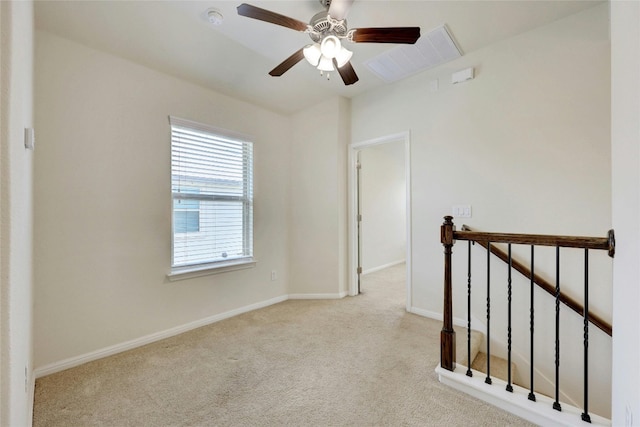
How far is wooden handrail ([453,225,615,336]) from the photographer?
130cm

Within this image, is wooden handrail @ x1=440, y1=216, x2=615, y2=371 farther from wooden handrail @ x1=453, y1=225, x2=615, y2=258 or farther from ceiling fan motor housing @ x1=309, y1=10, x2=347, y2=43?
ceiling fan motor housing @ x1=309, y1=10, x2=347, y2=43

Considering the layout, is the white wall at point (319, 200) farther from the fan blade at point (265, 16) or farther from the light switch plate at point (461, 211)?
the fan blade at point (265, 16)

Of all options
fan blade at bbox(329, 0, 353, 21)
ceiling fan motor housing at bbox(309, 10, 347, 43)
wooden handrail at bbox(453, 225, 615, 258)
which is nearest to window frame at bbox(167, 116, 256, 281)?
ceiling fan motor housing at bbox(309, 10, 347, 43)

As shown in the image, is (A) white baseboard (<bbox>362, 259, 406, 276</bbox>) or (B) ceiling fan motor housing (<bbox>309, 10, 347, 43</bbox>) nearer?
(B) ceiling fan motor housing (<bbox>309, 10, 347, 43</bbox>)

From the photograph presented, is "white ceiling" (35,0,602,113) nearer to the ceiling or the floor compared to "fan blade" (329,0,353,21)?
nearer to the ceiling

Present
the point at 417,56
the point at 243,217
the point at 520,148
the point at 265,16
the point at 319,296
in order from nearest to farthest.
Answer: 1. the point at 265,16
2. the point at 520,148
3. the point at 417,56
4. the point at 243,217
5. the point at 319,296

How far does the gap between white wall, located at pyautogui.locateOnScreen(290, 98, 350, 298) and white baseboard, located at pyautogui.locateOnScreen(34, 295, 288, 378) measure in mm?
834

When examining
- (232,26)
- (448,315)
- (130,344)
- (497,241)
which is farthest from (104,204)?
(497,241)

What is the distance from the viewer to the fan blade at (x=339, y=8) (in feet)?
5.09

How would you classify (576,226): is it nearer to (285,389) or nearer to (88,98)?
(285,389)

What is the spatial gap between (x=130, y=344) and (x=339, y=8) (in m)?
3.04

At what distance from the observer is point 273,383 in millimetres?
1831

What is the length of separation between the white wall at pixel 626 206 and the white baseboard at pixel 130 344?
2.99 m

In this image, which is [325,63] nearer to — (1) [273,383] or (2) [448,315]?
(2) [448,315]
